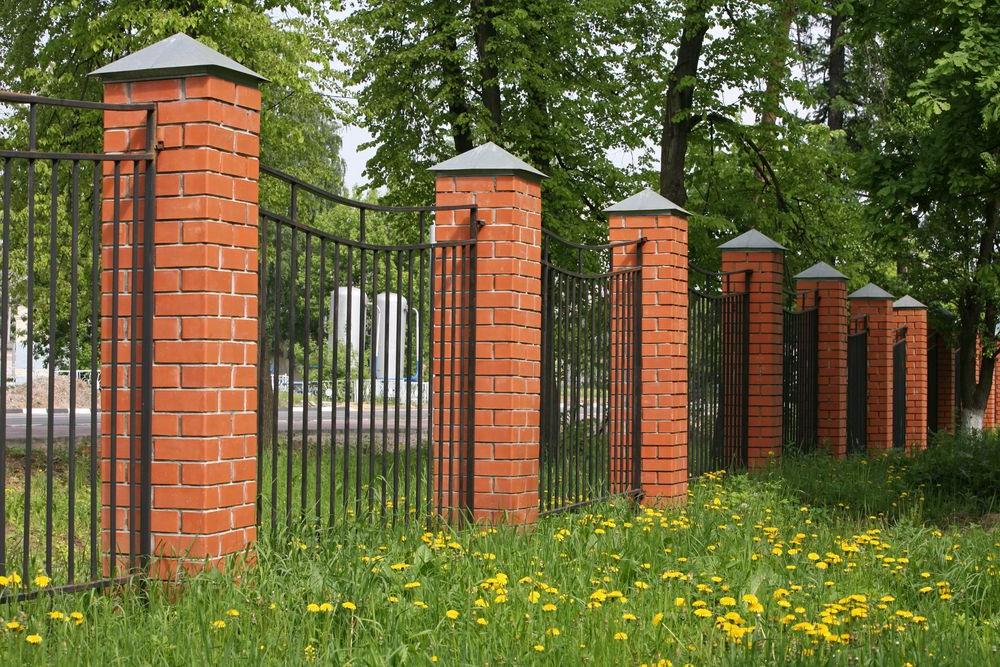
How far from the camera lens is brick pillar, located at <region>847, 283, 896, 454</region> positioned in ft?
54.4

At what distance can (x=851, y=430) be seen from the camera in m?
→ 15.9

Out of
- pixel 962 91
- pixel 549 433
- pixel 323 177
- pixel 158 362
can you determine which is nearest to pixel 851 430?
pixel 962 91

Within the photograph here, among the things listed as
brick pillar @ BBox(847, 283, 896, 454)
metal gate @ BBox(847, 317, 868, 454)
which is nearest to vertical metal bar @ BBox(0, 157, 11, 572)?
metal gate @ BBox(847, 317, 868, 454)

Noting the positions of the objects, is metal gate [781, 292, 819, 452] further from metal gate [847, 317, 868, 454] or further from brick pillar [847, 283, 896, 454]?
brick pillar [847, 283, 896, 454]

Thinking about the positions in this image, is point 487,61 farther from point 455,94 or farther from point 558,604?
point 558,604

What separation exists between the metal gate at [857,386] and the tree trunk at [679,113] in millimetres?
3187

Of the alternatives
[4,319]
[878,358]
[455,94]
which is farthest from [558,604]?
[455,94]

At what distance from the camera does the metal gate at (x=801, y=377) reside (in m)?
13.2

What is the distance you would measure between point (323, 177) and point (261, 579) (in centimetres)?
1823

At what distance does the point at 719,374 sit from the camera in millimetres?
11633

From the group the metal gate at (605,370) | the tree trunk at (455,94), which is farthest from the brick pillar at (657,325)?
the tree trunk at (455,94)

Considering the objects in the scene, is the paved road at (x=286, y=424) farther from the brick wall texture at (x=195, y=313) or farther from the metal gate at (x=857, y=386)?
the brick wall texture at (x=195, y=313)

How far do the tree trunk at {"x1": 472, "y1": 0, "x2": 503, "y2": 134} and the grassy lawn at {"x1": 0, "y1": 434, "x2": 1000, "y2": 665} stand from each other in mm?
11294

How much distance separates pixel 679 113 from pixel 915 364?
222 inches
